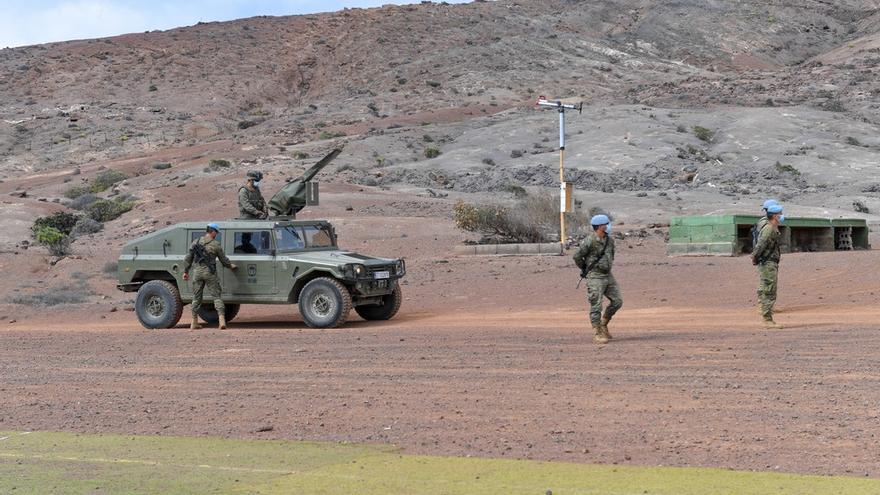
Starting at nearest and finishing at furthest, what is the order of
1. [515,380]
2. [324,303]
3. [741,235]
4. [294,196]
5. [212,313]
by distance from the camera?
[515,380] < [324,303] < [294,196] < [212,313] < [741,235]

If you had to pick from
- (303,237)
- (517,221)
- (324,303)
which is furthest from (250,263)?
(517,221)

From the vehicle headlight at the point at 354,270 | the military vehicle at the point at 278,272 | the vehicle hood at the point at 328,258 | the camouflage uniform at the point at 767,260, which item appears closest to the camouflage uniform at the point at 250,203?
the military vehicle at the point at 278,272

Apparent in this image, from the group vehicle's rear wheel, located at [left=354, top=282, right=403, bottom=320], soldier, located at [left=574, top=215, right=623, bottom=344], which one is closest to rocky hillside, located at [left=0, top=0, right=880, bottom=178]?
vehicle's rear wheel, located at [left=354, top=282, right=403, bottom=320]

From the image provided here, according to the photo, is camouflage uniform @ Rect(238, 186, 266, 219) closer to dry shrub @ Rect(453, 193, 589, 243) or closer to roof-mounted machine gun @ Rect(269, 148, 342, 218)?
roof-mounted machine gun @ Rect(269, 148, 342, 218)

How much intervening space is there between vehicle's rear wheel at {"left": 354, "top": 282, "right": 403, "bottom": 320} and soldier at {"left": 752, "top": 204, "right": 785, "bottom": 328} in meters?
6.22

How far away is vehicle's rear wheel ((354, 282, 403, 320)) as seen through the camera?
19.3 metres

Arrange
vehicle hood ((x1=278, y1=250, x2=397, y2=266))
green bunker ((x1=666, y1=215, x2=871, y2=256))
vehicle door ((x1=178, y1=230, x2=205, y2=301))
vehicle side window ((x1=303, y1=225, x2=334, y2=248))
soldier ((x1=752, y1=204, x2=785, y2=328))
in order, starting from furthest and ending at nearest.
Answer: green bunker ((x1=666, y1=215, x2=871, y2=256)) → vehicle side window ((x1=303, y1=225, x2=334, y2=248)) → vehicle door ((x1=178, y1=230, x2=205, y2=301)) → vehicle hood ((x1=278, y1=250, x2=397, y2=266)) → soldier ((x1=752, y1=204, x2=785, y2=328))

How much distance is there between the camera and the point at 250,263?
1845 centimetres

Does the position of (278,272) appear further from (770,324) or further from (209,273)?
(770,324)

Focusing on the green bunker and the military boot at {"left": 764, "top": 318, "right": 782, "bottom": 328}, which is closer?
the military boot at {"left": 764, "top": 318, "right": 782, "bottom": 328}

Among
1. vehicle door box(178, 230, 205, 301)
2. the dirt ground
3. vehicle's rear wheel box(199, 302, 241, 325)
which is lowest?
the dirt ground

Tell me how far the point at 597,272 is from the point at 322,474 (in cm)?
683

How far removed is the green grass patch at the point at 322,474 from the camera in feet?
25.0

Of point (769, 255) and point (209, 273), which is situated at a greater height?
point (769, 255)
